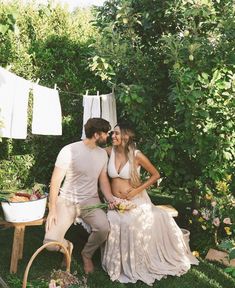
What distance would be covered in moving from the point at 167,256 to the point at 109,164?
119 cm

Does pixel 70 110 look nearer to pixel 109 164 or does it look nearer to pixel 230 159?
pixel 109 164

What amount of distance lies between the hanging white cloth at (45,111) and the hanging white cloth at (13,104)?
0.51ft

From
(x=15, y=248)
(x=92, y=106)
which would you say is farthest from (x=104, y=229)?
(x=92, y=106)

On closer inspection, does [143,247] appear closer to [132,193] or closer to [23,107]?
[132,193]

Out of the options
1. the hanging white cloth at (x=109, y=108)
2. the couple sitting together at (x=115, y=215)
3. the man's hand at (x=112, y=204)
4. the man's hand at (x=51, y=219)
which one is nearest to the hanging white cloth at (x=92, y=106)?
the hanging white cloth at (x=109, y=108)

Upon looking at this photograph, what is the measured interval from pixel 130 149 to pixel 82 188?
0.71m

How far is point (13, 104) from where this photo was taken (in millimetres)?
4191

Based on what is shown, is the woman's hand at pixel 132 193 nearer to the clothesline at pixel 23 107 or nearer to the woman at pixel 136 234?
the woman at pixel 136 234

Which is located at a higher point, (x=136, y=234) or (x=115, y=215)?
(x=115, y=215)

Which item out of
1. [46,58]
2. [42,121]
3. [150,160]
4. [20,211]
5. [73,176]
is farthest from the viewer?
[46,58]

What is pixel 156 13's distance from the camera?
188 inches

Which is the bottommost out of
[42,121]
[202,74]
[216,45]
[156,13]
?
[42,121]

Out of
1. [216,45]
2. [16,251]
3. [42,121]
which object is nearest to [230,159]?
[216,45]

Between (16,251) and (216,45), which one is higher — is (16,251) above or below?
below
